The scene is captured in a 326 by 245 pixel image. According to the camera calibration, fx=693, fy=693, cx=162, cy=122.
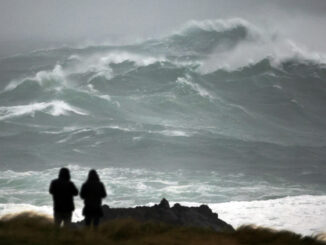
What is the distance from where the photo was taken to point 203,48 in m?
78.9

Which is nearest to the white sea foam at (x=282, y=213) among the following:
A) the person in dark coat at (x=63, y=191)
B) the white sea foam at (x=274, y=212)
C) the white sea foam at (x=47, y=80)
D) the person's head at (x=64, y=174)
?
the white sea foam at (x=274, y=212)

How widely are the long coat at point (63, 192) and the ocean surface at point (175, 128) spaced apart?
9.65m

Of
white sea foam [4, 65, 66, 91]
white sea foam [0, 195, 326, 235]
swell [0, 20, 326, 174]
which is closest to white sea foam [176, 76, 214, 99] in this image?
swell [0, 20, 326, 174]

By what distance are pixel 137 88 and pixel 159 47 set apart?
24.2 m

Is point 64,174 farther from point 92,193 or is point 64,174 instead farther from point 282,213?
point 282,213

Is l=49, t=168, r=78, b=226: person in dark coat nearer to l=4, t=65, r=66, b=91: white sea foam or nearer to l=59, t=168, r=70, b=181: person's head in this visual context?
l=59, t=168, r=70, b=181: person's head

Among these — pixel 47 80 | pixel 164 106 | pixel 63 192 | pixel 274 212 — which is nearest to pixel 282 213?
pixel 274 212

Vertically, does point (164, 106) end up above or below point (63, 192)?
above

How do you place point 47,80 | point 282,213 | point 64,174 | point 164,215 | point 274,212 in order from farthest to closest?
point 47,80
point 274,212
point 282,213
point 164,215
point 64,174

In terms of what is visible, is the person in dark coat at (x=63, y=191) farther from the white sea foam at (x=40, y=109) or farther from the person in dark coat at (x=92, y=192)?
the white sea foam at (x=40, y=109)

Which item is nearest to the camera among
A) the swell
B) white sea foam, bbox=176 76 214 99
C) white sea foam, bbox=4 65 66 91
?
the swell

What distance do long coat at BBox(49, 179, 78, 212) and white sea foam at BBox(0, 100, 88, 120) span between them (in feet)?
120

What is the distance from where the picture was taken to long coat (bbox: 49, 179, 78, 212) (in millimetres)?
10797

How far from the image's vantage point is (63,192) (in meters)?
10.8
